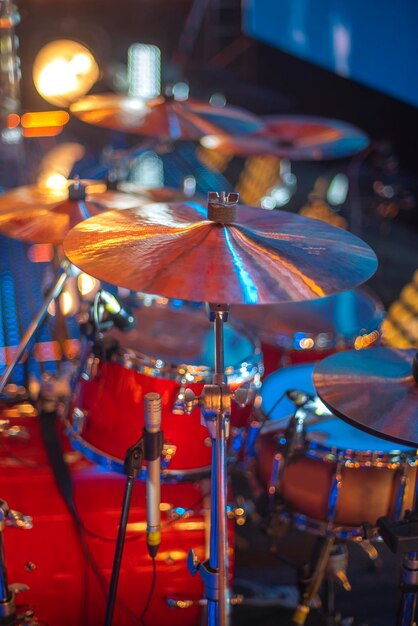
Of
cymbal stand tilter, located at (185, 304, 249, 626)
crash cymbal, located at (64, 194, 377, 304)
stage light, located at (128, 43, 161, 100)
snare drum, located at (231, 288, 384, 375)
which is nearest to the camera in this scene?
crash cymbal, located at (64, 194, 377, 304)

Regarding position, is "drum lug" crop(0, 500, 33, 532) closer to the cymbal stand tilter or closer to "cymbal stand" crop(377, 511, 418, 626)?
the cymbal stand tilter

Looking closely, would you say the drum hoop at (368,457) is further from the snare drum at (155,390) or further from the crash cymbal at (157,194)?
the crash cymbal at (157,194)

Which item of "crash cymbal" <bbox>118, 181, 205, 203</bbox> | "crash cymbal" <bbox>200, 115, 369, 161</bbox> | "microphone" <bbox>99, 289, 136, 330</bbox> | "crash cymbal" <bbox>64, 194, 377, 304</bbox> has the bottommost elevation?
"microphone" <bbox>99, 289, 136, 330</bbox>

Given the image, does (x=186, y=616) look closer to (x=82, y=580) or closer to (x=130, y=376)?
(x=82, y=580)

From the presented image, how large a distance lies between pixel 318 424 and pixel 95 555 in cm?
64

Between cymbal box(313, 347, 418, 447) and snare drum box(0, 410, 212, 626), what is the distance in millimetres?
533

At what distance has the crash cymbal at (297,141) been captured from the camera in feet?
10.2

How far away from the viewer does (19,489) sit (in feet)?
5.57

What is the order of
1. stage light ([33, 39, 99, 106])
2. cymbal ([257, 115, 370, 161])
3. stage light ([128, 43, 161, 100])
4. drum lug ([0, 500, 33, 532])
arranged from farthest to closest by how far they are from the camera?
stage light ([128, 43, 161, 100]), stage light ([33, 39, 99, 106]), cymbal ([257, 115, 370, 161]), drum lug ([0, 500, 33, 532])

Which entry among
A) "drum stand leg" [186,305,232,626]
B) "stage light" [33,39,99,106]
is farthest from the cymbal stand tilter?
"stage light" [33,39,99,106]

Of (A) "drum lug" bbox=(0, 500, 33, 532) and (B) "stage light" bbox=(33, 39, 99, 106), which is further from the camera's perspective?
Answer: (B) "stage light" bbox=(33, 39, 99, 106)

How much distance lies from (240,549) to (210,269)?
126cm

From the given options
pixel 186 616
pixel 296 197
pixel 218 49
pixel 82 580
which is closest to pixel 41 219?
pixel 82 580

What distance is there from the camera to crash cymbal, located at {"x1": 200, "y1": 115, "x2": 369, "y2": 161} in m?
3.10
